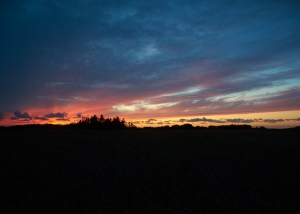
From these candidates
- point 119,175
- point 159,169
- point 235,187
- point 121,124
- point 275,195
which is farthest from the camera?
point 121,124

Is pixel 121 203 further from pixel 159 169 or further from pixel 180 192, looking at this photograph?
pixel 159 169

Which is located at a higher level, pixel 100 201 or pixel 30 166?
pixel 30 166

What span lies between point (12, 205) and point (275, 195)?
13.9 metres

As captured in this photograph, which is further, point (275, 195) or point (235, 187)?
point (235, 187)

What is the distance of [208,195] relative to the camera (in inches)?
451

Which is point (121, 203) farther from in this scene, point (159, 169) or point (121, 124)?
point (121, 124)

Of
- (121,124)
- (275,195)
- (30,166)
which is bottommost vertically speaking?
(275,195)

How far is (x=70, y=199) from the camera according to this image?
10789mm

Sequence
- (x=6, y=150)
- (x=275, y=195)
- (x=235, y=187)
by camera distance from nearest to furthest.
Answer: (x=275, y=195)
(x=235, y=187)
(x=6, y=150)

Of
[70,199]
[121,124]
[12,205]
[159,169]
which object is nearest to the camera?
[12,205]

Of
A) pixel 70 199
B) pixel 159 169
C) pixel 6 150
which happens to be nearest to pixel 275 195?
pixel 159 169

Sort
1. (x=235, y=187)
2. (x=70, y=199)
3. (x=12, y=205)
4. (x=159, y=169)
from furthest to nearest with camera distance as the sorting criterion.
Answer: (x=159, y=169) → (x=235, y=187) → (x=70, y=199) → (x=12, y=205)

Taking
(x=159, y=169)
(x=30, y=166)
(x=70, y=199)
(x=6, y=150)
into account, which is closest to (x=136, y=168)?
(x=159, y=169)

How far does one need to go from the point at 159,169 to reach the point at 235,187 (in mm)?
5802
